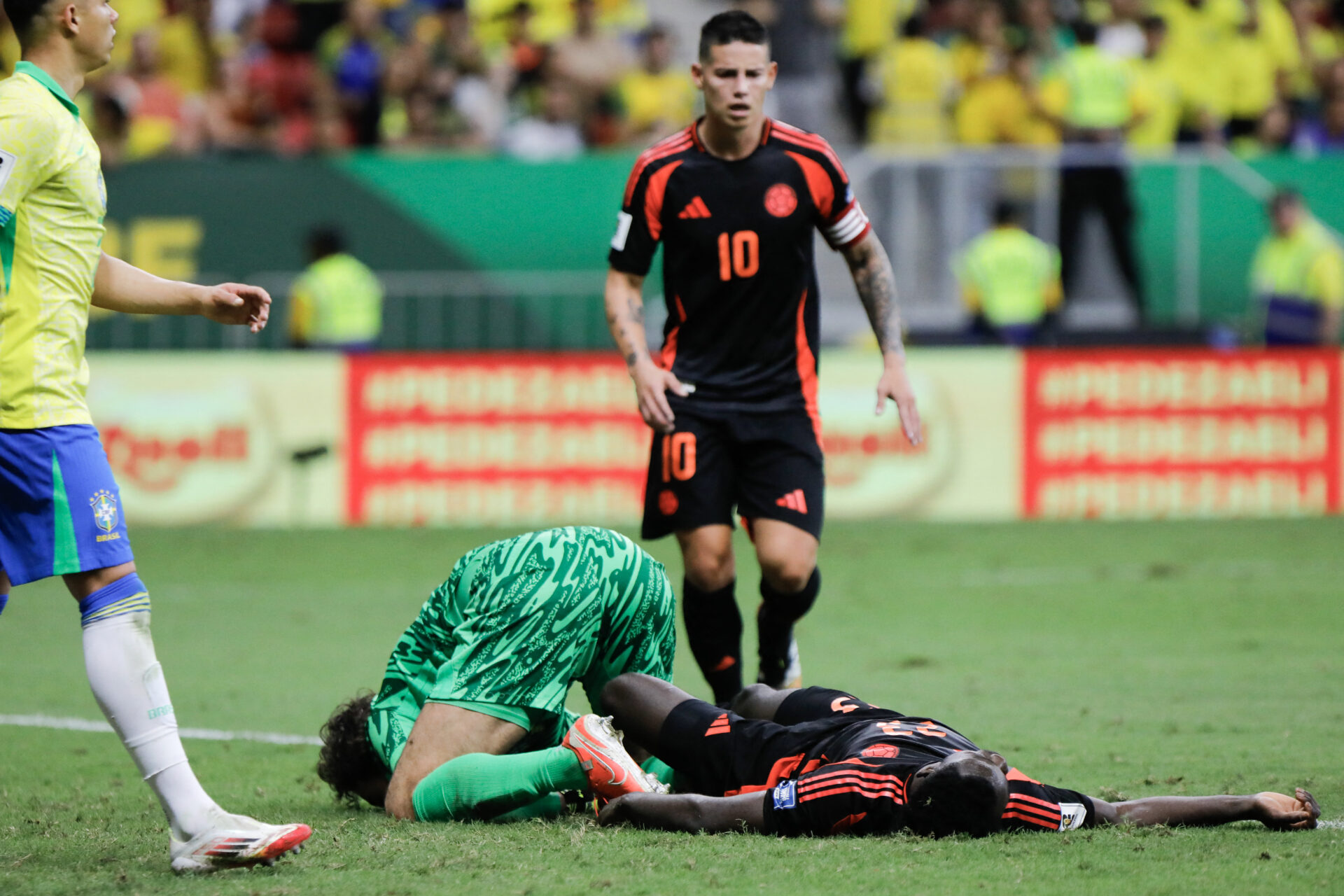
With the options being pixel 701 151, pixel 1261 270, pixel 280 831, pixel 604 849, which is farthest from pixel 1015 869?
pixel 1261 270

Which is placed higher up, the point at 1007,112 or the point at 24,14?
the point at 1007,112

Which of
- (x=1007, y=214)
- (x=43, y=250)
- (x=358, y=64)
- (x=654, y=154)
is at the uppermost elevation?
(x=358, y=64)

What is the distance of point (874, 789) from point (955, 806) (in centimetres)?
20

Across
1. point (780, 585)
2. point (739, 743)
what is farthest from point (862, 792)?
point (780, 585)

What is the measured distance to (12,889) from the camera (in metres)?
3.95

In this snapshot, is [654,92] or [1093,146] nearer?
[1093,146]

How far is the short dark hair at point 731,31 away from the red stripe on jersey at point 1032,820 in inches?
113

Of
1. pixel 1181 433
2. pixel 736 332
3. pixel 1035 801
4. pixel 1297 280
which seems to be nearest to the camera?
pixel 1035 801

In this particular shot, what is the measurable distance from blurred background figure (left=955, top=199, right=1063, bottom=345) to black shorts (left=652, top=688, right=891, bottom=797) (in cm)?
1048

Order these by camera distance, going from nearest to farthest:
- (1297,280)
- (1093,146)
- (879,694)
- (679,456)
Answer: (679,456)
(879,694)
(1297,280)
(1093,146)

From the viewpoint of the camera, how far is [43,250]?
409cm

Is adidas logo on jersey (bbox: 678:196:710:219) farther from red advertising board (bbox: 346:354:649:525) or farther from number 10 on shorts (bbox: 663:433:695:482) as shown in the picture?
red advertising board (bbox: 346:354:649:525)

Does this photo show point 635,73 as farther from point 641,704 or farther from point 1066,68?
point 641,704

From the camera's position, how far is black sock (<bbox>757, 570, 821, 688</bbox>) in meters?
6.21
